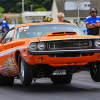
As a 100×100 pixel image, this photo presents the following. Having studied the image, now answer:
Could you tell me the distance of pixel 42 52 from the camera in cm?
619

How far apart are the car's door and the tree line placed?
126 meters

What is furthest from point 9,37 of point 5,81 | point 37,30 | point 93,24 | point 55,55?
point 93,24

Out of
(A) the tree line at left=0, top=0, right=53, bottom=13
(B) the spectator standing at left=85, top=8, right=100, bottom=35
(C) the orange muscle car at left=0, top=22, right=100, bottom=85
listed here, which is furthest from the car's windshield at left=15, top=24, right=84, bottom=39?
(A) the tree line at left=0, top=0, right=53, bottom=13

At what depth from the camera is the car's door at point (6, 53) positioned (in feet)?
24.1

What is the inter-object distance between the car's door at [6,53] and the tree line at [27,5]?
126034 millimetres

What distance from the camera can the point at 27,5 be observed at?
479ft

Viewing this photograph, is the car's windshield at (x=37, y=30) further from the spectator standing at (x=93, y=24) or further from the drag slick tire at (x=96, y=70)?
the spectator standing at (x=93, y=24)

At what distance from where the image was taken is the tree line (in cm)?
14162

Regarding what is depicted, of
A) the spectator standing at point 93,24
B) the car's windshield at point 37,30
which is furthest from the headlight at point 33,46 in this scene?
the spectator standing at point 93,24

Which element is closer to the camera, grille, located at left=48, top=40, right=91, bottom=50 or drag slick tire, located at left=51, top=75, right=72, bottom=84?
grille, located at left=48, top=40, right=91, bottom=50

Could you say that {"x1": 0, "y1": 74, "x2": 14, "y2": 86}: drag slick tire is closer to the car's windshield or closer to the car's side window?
the car's side window

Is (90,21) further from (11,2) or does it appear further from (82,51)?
(11,2)

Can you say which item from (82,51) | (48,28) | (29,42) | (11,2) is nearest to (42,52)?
(29,42)

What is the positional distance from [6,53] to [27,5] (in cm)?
13997
